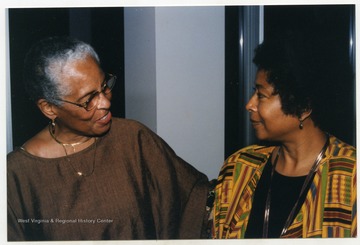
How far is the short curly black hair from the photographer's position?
135 cm

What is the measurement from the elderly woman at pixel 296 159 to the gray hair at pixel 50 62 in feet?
1.93

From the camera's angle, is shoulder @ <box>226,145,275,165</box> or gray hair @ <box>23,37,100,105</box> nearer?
gray hair @ <box>23,37,100,105</box>

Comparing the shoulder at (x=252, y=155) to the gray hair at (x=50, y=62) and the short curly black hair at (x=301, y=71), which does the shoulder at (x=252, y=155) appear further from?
the gray hair at (x=50, y=62)

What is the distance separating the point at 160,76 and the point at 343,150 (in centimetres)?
65

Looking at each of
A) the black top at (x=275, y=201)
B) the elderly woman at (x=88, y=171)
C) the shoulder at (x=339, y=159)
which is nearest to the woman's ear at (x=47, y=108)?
the elderly woman at (x=88, y=171)

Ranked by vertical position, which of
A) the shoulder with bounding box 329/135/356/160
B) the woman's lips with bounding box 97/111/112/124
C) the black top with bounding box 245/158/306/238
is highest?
the woman's lips with bounding box 97/111/112/124

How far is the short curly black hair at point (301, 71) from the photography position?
4.44 ft

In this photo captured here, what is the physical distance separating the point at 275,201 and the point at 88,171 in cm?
63

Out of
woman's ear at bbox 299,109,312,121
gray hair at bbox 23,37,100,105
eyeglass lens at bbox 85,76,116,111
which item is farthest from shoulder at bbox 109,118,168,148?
woman's ear at bbox 299,109,312,121

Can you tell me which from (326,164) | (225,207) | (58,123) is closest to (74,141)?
(58,123)

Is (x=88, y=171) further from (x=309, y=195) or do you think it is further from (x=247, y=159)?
(x=309, y=195)

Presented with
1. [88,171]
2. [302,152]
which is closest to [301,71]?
[302,152]

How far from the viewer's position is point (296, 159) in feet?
4.57

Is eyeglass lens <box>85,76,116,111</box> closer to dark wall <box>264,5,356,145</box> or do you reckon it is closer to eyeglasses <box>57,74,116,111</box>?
eyeglasses <box>57,74,116,111</box>
